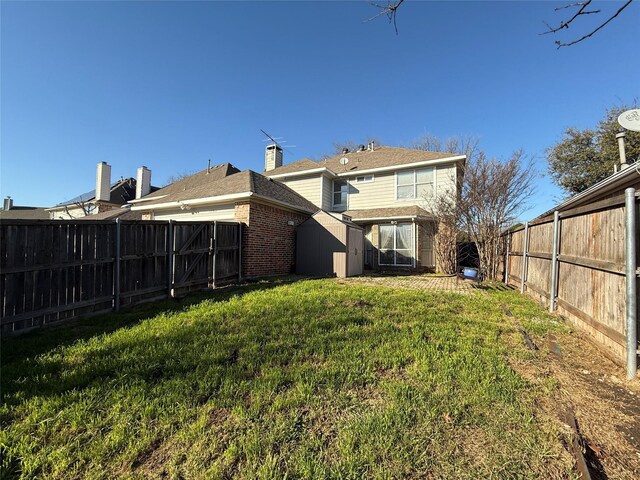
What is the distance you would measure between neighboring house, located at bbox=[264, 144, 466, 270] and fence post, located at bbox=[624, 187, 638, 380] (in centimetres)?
974

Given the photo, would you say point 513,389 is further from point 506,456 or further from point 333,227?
point 333,227

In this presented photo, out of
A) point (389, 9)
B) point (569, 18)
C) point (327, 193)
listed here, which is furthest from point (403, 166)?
point (389, 9)

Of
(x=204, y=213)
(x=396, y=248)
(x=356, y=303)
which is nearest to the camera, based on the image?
(x=356, y=303)

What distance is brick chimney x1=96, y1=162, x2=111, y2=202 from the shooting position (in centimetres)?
1994

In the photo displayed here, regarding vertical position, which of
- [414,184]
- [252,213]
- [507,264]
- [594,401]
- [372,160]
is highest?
[372,160]

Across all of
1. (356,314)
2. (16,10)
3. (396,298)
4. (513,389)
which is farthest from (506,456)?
(16,10)

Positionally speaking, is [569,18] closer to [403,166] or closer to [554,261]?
[554,261]

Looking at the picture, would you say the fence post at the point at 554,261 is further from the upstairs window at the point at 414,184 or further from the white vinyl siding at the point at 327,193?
the white vinyl siding at the point at 327,193

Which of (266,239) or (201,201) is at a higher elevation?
(201,201)

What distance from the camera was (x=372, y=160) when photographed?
16.1m

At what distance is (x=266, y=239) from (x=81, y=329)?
640 cm

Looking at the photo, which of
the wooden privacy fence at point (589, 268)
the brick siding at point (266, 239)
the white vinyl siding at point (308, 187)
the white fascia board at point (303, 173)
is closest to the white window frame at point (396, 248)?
the white vinyl siding at point (308, 187)

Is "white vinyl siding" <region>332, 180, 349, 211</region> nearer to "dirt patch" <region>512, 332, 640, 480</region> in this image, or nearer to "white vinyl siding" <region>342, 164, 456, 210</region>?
"white vinyl siding" <region>342, 164, 456, 210</region>

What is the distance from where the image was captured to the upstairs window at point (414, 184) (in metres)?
14.0
